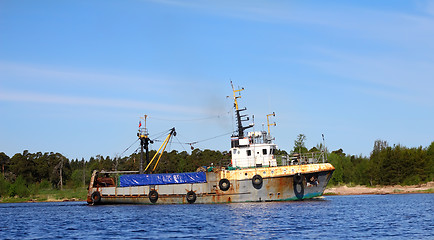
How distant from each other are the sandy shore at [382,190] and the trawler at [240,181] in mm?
38446

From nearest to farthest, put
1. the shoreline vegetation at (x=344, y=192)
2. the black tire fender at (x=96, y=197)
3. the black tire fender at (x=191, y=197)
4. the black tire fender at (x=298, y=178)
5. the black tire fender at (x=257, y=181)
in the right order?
the black tire fender at (x=298, y=178) < the black tire fender at (x=257, y=181) < the black tire fender at (x=191, y=197) < the black tire fender at (x=96, y=197) < the shoreline vegetation at (x=344, y=192)

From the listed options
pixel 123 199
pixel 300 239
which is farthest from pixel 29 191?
pixel 300 239

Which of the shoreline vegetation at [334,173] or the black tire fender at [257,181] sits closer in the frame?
the black tire fender at [257,181]

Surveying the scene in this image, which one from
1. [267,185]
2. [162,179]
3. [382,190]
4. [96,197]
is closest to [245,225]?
[267,185]

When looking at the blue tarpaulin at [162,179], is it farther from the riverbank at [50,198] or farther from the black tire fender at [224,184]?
the riverbank at [50,198]

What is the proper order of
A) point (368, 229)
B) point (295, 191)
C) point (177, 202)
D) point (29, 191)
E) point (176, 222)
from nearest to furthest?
point (368, 229) → point (176, 222) → point (295, 191) → point (177, 202) → point (29, 191)

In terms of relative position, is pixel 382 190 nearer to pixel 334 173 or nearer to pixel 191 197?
pixel 334 173

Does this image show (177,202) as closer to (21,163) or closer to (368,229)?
(368,229)

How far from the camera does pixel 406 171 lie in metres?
97.9

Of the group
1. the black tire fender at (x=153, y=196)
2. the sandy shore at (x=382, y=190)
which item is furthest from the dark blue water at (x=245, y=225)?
the sandy shore at (x=382, y=190)

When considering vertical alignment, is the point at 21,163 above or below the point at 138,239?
above

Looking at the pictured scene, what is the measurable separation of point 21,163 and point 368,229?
11677cm

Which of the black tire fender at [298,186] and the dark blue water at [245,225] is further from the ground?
the black tire fender at [298,186]

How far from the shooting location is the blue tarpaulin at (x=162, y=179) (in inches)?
2446
